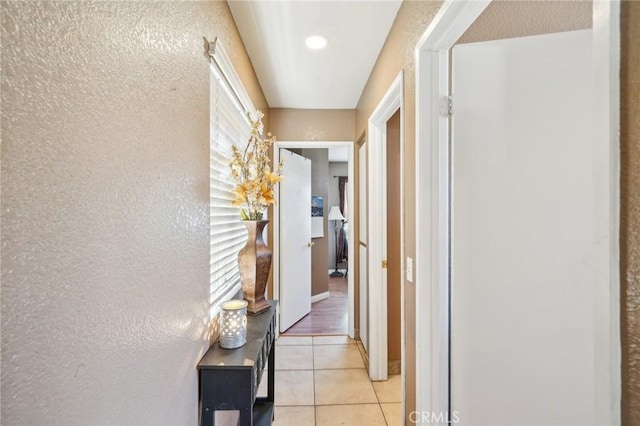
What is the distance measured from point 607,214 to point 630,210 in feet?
0.09

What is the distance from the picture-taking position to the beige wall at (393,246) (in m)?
2.45

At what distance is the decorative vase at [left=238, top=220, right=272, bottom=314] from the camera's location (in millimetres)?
1556

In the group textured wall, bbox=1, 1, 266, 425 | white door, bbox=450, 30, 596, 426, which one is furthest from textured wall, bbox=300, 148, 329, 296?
textured wall, bbox=1, 1, 266, 425

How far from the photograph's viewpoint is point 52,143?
19.6 inches

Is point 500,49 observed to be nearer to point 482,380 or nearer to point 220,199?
point 482,380

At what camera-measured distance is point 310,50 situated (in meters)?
2.02

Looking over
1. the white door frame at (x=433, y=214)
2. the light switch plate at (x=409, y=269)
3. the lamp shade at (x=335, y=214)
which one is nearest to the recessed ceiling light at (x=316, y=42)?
the white door frame at (x=433, y=214)

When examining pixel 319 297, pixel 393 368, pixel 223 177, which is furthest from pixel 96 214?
pixel 319 297

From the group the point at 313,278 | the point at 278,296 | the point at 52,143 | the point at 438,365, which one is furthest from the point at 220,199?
the point at 313,278

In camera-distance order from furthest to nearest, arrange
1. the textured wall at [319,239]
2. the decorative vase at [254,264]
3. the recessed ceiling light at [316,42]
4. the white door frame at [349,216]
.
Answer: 1. the textured wall at [319,239]
2. the white door frame at [349,216]
3. the recessed ceiling light at [316,42]
4. the decorative vase at [254,264]

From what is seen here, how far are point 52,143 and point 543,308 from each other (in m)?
1.42

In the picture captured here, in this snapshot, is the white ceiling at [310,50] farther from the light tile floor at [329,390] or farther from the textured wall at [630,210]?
the light tile floor at [329,390]

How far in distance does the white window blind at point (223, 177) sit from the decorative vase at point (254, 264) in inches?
4.8

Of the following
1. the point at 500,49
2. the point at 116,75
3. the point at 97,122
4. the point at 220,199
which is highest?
the point at 500,49
